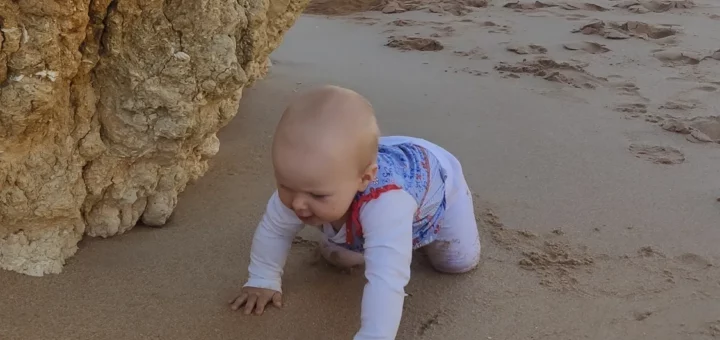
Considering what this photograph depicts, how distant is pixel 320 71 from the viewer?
190 inches

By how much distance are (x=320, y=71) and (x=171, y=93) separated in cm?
252

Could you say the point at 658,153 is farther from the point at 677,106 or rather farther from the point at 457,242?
the point at 457,242

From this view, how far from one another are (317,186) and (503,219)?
1.18 metres

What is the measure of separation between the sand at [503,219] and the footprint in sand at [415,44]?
0.36 ft

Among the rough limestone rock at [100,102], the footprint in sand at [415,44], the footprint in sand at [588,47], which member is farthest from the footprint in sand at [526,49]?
the rough limestone rock at [100,102]

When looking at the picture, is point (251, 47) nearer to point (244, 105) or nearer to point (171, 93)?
point (171, 93)

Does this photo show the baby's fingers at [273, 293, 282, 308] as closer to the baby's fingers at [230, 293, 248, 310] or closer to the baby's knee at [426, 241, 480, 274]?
the baby's fingers at [230, 293, 248, 310]

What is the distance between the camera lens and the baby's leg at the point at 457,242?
2510mm

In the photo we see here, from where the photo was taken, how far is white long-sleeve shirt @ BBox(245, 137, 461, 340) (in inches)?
79.6

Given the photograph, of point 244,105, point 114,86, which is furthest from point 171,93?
point 244,105

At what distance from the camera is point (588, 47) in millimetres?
5516

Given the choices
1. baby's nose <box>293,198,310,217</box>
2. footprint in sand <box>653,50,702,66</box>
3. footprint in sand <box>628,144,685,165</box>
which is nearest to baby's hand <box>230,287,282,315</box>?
baby's nose <box>293,198,310,217</box>

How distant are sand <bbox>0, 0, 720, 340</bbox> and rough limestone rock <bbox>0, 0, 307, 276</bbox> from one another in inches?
5.4

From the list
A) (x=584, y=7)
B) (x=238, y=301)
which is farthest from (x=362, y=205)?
(x=584, y=7)
